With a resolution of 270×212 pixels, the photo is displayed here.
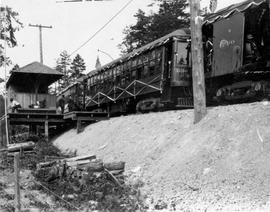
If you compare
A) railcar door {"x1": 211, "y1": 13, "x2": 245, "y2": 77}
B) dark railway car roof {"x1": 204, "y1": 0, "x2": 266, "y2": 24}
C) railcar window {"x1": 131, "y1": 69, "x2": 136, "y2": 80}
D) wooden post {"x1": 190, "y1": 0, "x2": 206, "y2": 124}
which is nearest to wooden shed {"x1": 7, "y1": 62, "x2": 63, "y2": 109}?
railcar window {"x1": 131, "y1": 69, "x2": 136, "y2": 80}

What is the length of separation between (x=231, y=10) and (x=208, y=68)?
2544 mm

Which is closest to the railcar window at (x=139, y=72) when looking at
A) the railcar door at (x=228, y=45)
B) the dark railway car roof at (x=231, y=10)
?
the dark railway car roof at (x=231, y=10)

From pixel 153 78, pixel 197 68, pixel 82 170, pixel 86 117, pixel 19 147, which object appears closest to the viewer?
pixel 82 170

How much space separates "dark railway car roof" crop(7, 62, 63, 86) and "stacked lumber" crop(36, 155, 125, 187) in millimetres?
15821

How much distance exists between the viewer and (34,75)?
2727 centimetres

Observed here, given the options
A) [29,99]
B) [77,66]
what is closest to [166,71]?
[29,99]

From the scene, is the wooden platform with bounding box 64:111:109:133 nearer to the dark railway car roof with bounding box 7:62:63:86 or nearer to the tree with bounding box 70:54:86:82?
the dark railway car roof with bounding box 7:62:63:86

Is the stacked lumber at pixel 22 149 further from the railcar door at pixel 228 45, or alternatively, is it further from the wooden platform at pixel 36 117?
the railcar door at pixel 228 45

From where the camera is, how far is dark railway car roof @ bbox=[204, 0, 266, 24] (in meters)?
12.1

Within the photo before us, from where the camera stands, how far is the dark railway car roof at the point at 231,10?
1209cm

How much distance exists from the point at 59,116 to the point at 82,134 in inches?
159

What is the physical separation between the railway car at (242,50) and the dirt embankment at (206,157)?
1.90 m

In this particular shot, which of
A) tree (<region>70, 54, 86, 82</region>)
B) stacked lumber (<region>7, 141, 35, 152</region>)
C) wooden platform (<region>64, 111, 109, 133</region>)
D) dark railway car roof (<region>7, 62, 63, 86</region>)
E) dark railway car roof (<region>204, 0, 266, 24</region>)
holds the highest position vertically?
tree (<region>70, 54, 86, 82</region>)

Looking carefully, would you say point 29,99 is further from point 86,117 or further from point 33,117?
point 86,117
